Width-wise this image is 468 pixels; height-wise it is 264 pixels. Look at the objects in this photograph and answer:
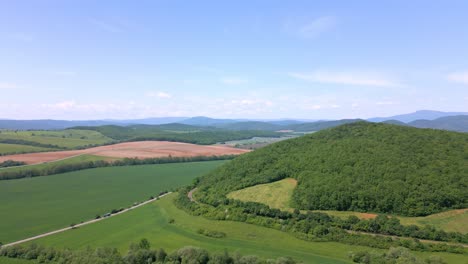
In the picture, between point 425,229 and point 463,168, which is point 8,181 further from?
point 463,168

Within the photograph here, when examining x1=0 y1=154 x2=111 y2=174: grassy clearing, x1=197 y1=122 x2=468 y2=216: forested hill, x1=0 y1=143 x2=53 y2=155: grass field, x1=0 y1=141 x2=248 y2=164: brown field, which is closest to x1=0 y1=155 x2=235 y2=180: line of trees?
x1=0 y1=154 x2=111 y2=174: grassy clearing

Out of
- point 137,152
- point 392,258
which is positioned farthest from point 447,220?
point 137,152

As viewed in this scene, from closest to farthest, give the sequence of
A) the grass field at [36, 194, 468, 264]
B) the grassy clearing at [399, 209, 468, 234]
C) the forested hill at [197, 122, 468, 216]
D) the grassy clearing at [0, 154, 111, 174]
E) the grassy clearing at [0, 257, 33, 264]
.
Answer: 1. the grassy clearing at [0, 257, 33, 264]
2. the grass field at [36, 194, 468, 264]
3. the grassy clearing at [399, 209, 468, 234]
4. the forested hill at [197, 122, 468, 216]
5. the grassy clearing at [0, 154, 111, 174]

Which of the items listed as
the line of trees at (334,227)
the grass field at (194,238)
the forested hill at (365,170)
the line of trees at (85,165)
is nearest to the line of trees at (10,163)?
the line of trees at (85,165)

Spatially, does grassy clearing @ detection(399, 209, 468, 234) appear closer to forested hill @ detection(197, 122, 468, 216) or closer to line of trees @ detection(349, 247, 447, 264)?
forested hill @ detection(197, 122, 468, 216)

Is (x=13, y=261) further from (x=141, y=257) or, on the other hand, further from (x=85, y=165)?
(x=85, y=165)

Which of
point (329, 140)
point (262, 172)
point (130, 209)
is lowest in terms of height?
point (130, 209)

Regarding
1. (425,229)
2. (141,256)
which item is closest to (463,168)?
(425,229)

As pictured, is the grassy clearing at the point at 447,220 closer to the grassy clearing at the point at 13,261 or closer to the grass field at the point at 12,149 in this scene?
the grassy clearing at the point at 13,261
